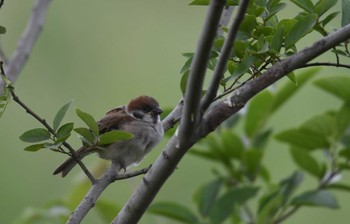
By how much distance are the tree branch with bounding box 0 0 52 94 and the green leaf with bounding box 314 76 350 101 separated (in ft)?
2.30

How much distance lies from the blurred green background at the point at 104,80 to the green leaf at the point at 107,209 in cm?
141

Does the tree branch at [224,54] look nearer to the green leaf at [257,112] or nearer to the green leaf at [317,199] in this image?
the green leaf at [317,199]

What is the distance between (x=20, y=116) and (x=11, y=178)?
43cm

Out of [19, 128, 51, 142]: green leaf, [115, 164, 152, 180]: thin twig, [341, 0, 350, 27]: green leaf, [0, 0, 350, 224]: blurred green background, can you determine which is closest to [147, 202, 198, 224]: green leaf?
[115, 164, 152, 180]: thin twig

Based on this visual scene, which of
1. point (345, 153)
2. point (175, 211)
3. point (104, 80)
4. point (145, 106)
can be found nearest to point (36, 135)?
point (175, 211)

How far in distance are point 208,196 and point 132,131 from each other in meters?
0.25

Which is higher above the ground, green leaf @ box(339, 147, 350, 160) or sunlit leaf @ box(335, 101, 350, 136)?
sunlit leaf @ box(335, 101, 350, 136)

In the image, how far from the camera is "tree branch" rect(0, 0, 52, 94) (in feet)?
5.83

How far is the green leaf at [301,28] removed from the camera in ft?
4.01

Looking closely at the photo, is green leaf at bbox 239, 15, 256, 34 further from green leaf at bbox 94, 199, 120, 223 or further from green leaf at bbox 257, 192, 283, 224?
green leaf at bbox 94, 199, 120, 223

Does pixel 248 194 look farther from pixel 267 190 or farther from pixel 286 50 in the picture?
pixel 286 50

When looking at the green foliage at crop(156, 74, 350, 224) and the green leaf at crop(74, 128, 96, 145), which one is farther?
the green foliage at crop(156, 74, 350, 224)

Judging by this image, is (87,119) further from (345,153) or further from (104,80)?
(104,80)

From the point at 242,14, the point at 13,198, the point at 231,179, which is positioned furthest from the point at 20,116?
the point at 242,14
